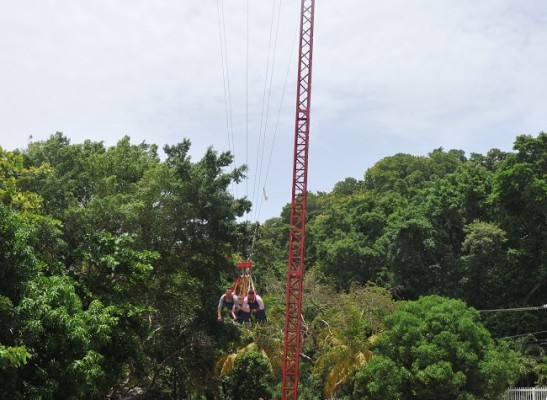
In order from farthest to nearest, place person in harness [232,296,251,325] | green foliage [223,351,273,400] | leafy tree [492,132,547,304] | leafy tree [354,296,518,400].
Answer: leafy tree [492,132,547,304] → green foliage [223,351,273,400] → leafy tree [354,296,518,400] → person in harness [232,296,251,325]

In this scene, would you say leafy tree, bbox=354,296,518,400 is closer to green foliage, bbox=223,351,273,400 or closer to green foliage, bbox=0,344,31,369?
green foliage, bbox=223,351,273,400

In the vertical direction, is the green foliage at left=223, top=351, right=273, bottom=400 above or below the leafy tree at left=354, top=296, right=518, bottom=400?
below

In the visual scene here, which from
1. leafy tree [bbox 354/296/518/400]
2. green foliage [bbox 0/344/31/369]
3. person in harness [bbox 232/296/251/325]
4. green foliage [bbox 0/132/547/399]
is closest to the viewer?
green foliage [bbox 0/344/31/369]

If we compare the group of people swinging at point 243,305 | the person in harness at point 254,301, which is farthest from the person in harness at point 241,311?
the person in harness at point 254,301

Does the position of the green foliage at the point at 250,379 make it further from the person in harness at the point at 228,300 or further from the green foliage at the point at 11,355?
the green foliage at the point at 11,355

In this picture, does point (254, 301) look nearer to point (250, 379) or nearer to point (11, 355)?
point (11, 355)

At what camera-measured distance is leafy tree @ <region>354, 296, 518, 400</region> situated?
23078 mm

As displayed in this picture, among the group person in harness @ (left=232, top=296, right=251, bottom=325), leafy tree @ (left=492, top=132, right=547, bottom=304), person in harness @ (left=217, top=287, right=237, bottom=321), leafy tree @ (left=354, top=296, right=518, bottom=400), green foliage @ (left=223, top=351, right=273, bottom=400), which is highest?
leafy tree @ (left=492, top=132, right=547, bottom=304)

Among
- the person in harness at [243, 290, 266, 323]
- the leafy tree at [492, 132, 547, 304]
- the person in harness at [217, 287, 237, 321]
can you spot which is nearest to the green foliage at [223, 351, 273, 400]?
the person in harness at [217, 287, 237, 321]

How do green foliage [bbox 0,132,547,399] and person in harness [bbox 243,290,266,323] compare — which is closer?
green foliage [bbox 0,132,547,399]

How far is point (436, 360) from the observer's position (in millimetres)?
23297

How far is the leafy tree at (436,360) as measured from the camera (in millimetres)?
23078

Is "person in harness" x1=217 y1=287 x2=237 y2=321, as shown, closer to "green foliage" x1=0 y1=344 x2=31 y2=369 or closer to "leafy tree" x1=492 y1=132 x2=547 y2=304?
"green foliage" x1=0 y1=344 x2=31 y2=369

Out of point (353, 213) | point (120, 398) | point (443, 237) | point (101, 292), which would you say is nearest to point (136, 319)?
point (101, 292)
